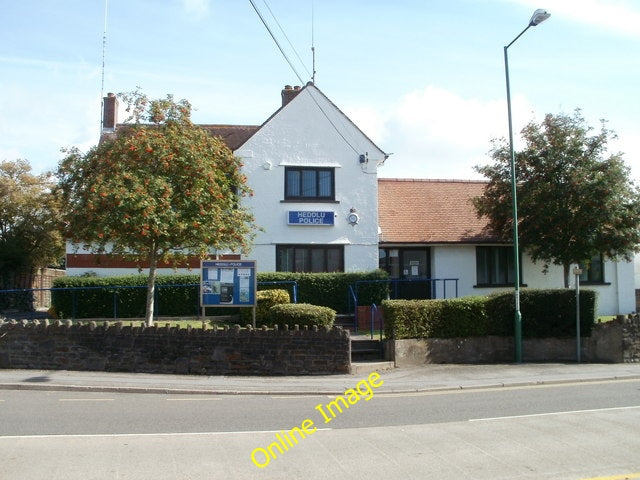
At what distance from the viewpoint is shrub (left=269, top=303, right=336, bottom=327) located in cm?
1572

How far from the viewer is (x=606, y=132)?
20.5 metres

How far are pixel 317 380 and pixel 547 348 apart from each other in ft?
23.6

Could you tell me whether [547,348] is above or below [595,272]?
below

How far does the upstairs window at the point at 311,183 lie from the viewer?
2309 cm

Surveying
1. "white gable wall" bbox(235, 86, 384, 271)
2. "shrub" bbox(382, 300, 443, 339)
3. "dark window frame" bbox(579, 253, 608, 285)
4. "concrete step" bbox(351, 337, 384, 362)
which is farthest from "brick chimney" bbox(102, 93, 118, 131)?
"dark window frame" bbox(579, 253, 608, 285)

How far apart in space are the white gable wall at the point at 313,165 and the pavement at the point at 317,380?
781 centimetres

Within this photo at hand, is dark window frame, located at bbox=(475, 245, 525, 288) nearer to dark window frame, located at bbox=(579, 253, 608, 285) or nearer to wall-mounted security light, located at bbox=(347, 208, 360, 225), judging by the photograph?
dark window frame, located at bbox=(579, 253, 608, 285)

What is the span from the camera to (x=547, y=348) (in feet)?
57.2

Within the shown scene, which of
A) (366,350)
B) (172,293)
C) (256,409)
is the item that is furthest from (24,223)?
(256,409)

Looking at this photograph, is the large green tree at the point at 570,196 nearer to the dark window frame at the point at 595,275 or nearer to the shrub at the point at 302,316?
the dark window frame at the point at 595,275

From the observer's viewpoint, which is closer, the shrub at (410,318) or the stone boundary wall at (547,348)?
the shrub at (410,318)

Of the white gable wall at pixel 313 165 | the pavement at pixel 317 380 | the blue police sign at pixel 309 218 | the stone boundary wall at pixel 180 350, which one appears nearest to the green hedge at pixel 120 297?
the white gable wall at pixel 313 165

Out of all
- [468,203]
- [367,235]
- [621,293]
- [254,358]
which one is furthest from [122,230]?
[621,293]

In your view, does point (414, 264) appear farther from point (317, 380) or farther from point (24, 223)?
point (24, 223)
